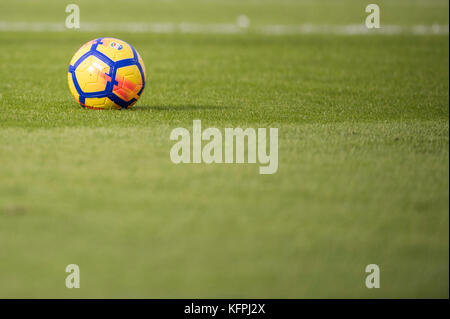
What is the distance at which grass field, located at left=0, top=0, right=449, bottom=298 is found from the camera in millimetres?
6016

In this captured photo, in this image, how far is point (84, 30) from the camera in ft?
114

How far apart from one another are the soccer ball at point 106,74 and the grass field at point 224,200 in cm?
34

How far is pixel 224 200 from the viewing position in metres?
7.64

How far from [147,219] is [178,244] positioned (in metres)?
0.64

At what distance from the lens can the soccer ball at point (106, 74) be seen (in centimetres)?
1205

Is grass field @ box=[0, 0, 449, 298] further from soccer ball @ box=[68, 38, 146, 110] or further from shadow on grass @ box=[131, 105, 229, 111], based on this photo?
soccer ball @ box=[68, 38, 146, 110]

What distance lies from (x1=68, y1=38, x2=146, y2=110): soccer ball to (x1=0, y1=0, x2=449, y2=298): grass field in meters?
0.34

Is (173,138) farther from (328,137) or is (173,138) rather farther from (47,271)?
(47,271)

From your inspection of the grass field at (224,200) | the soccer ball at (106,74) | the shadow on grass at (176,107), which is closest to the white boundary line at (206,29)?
the grass field at (224,200)

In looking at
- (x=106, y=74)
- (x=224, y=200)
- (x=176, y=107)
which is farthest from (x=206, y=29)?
(x=224, y=200)

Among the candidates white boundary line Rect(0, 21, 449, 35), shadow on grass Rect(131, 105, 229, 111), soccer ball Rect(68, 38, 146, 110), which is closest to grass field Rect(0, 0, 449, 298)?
shadow on grass Rect(131, 105, 229, 111)

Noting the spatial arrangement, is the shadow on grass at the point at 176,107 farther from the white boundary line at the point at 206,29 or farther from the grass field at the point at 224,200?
the white boundary line at the point at 206,29

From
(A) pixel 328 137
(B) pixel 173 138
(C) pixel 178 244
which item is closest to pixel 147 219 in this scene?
(C) pixel 178 244

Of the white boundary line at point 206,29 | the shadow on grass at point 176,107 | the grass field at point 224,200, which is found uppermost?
the white boundary line at point 206,29
